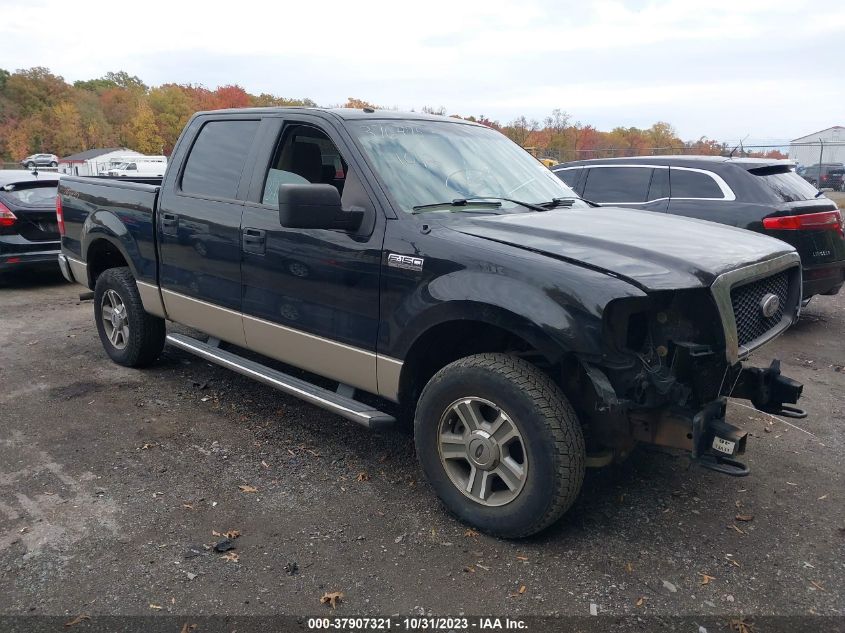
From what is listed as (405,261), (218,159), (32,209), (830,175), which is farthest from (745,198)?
(830,175)

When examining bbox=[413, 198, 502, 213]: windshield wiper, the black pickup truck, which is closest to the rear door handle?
the black pickup truck

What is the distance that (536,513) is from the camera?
312cm

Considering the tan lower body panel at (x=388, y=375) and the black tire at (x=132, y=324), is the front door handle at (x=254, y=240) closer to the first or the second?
the tan lower body panel at (x=388, y=375)

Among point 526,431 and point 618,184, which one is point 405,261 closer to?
point 526,431

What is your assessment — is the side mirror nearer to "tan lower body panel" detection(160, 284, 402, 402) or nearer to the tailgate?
"tan lower body panel" detection(160, 284, 402, 402)

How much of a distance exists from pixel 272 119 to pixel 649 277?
2679 mm

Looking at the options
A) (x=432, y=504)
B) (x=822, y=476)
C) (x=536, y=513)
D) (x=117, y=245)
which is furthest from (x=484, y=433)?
(x=117, y=245)

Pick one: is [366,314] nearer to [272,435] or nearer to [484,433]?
[484,433]

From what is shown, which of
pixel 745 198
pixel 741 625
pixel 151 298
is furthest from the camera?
pixel 745 198

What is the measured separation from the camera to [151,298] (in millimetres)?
5309

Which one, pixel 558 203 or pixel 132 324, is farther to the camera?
pixel 132 324

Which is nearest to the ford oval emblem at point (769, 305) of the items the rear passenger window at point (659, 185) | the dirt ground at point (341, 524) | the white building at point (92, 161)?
the dirt ground at point (341, 524)

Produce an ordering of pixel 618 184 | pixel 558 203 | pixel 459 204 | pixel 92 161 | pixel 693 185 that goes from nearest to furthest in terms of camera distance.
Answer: pixel 459 204
pixel 558 203
pixel 693 185
pixel 618 184
pixel 92 161

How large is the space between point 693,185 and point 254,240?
526cm
